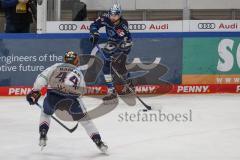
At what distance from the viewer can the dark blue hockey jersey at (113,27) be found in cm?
1217

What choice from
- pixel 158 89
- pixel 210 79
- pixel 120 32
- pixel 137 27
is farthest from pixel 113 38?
→ pixel 210 79

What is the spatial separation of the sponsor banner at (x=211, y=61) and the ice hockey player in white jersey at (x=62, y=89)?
5.71 meters

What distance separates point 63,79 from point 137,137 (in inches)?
71.0

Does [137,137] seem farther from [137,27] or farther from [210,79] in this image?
[210,79]

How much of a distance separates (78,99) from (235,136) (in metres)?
2.58

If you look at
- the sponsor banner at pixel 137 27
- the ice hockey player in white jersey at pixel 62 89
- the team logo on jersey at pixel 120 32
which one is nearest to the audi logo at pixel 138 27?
the sponsor banner at pixel 137 27

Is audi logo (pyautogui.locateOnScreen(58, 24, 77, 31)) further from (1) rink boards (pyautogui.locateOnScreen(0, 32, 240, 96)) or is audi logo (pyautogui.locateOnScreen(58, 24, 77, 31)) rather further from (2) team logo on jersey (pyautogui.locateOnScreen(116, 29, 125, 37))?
(2) team logo on jersey (pyautogui.locateOnScreen(116, 29, 125, 37))

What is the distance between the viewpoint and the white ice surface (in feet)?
25.4

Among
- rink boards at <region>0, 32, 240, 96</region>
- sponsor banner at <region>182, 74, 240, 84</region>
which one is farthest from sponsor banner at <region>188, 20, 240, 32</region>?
sponsor banner at <region>182, 74, 240, 84</region>

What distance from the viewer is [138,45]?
1306 cm

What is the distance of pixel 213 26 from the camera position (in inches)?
510

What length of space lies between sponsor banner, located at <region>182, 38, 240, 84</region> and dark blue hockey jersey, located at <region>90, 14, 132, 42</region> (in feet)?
5.19

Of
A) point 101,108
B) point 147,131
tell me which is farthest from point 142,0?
point 147,131

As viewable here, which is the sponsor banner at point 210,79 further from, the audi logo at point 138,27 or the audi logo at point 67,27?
the audi logo at point 67,27
